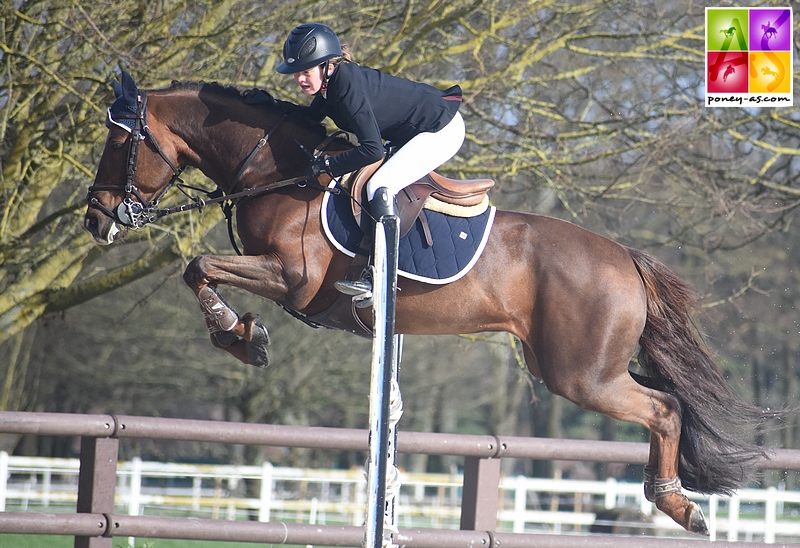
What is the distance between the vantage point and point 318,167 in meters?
4.16

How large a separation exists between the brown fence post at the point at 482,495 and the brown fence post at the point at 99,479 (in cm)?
193

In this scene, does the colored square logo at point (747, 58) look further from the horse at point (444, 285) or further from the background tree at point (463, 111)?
the horse at point (444, 285)

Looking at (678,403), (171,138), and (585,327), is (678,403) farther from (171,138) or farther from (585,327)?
(171,138)

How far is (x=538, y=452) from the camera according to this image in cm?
519

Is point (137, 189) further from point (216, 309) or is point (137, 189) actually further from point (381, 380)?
point (381, 380)

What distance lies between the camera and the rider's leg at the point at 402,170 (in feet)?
13.4

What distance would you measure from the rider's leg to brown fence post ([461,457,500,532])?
5.24 feet

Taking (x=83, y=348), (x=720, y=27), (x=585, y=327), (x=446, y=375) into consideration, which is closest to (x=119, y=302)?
(x=83, y=348)

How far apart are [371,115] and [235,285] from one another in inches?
39.4

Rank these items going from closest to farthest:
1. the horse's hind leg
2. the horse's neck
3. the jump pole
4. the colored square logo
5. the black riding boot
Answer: the jump pole
the black riding boot
the horse's neck
the horse's hind leg
the colored square logo

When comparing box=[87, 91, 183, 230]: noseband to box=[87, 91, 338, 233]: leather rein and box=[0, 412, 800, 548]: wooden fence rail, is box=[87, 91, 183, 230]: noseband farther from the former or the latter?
box=[0, 412, 800, 548]: wooden fence rail

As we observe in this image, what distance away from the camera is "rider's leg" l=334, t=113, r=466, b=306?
4.10 meters

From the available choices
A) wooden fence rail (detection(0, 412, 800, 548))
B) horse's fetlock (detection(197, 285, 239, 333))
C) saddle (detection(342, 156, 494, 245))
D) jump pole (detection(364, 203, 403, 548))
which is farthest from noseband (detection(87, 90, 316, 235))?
wooden fence rail (detection(0, 412, 800, 548))

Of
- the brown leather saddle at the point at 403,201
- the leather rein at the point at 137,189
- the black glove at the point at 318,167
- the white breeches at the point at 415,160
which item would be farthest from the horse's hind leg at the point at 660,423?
the leather rein at the point at 137,189
